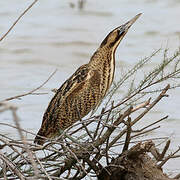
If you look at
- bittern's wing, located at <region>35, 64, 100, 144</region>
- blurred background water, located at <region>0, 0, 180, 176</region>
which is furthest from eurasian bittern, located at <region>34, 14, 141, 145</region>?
blurred background water, located at <region>0, 0, 180, 176</region>

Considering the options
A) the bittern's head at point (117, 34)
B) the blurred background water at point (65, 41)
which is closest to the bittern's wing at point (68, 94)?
the bittern's head at point (117, 34)

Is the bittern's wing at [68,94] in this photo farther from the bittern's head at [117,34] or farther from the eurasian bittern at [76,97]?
the bittern's head at [117,34]

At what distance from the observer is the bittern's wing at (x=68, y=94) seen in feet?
15.2

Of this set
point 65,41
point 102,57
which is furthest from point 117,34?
point 65,41

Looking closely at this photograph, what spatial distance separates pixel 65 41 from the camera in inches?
372

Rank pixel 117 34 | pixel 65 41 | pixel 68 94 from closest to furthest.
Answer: pixel 68 94, pixel 117 34, pixel 65 41


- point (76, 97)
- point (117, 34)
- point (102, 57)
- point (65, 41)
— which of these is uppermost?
point (65, 41)

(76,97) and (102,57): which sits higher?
(102,57)

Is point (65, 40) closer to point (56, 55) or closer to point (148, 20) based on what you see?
point (56, 55)

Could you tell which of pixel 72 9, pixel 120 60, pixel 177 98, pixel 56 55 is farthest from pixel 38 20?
pixel 177 98

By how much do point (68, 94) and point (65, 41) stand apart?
4858mm

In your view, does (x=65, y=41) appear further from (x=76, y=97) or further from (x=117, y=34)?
(x=76, y=97)

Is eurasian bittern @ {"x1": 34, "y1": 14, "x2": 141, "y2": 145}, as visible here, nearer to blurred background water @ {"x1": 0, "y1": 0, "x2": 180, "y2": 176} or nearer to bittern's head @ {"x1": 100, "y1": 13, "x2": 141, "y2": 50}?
bittern's head @ {"x1": 100, "y1": 13, "x2": 141, "y2": 50}

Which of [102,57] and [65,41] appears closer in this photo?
[102,57]
